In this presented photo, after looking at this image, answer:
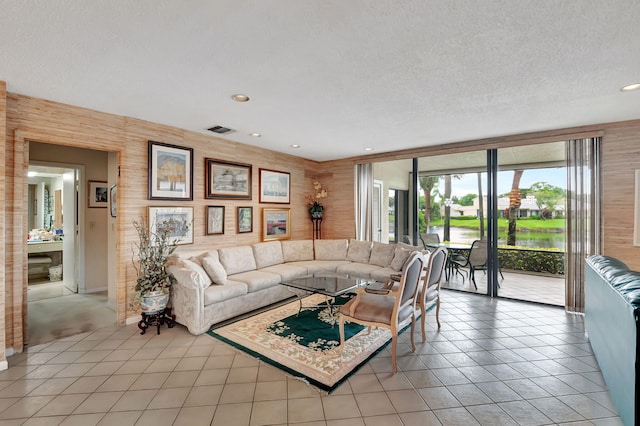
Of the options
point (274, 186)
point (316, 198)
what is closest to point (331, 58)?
point (274, 186)

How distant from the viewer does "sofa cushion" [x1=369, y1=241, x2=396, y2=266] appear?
5.18 m

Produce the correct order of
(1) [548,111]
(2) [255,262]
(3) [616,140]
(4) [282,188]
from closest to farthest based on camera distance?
(1) [548,111]
(3) [616,140]
(2) [255,262]
(4) [282,188]

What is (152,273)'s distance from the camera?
135 inches

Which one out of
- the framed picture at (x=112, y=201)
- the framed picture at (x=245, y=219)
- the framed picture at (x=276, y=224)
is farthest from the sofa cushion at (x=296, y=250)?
the framed picture at (x=112, y=201)

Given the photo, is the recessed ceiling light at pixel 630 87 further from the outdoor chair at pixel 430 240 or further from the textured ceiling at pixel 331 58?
the outdoor chair at pixel 430 240

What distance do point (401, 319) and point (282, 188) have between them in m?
3.93

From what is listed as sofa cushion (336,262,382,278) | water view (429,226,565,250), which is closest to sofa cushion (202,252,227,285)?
sofa cushion (336,262,382,278)

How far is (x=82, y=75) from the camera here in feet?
8.36

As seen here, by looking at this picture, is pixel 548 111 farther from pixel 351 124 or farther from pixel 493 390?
pixel 493 390

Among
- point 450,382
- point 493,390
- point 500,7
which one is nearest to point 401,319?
point 450,382

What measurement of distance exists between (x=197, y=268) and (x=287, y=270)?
1.53 m

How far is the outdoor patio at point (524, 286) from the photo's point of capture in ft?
15.5

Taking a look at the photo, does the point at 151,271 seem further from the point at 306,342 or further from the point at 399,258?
the point at 399,258

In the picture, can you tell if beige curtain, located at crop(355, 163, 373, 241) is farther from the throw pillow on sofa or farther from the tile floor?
the tile floor
